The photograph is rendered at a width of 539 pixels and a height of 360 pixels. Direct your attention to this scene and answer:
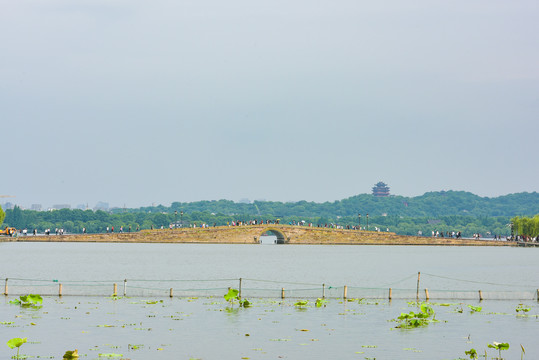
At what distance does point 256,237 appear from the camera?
17888 centimetres

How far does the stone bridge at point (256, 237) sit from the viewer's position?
167 m

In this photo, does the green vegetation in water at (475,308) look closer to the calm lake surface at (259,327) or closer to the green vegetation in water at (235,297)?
the calm lake surface at (259,327)

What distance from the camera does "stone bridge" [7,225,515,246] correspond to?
166625mm

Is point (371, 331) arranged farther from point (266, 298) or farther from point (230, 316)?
point (266, 298)

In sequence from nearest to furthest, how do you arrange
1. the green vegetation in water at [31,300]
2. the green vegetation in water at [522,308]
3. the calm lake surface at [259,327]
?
the calm lake surface at [259,327] → the green vegetation in water at [31,300] → the green vegetation in water at [522,308]

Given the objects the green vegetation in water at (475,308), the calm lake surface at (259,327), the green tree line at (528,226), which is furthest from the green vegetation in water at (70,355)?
the green tree line at (528,226)

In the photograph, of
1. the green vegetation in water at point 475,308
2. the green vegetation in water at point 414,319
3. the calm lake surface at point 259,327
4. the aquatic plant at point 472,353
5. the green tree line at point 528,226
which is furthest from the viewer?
the green tree line at point 528,226

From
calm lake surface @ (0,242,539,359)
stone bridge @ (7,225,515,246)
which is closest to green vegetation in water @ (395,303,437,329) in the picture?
calm lake surface @ (0,242,539,359)

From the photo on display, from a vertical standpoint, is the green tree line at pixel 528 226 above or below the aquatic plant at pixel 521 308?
above

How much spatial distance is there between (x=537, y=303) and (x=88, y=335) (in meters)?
27.9

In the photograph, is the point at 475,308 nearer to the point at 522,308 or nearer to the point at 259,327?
the point at 522,308

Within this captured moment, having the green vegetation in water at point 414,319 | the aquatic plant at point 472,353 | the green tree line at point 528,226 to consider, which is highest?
the green tree line at point 528,226

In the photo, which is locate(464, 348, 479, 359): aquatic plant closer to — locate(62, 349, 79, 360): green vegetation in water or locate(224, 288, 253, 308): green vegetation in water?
locate(62, 349, 79, 360): green vegetation in water

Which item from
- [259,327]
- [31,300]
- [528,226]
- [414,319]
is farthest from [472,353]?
[528,226]
